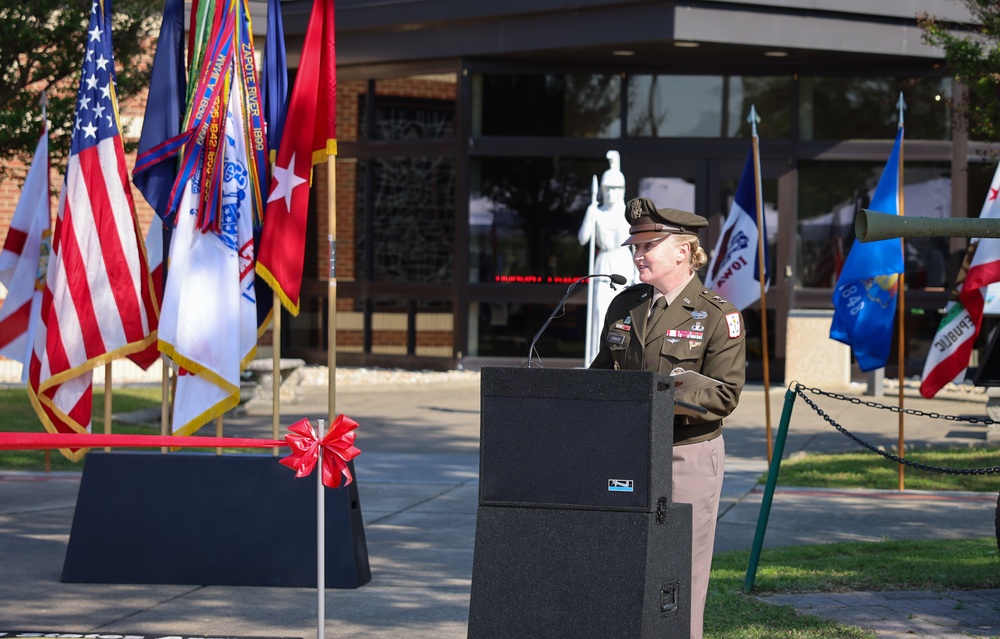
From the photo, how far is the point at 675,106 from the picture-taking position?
774 inches

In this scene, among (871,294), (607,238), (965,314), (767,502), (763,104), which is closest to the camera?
(767,502)

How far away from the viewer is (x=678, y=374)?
4504 millimetres

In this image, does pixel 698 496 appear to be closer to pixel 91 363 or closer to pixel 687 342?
pixel 687 342

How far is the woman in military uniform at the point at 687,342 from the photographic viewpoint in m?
4.79

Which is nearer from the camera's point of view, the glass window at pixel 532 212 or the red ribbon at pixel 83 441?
the red ribbon at pixel 83 441

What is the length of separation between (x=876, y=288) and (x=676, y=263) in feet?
22.7

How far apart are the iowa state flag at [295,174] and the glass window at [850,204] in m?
12.8

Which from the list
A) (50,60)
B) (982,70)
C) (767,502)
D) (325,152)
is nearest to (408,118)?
(50,60)

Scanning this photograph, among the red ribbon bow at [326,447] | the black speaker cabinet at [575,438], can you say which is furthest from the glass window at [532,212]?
the black speaker cabinet at [575,438]

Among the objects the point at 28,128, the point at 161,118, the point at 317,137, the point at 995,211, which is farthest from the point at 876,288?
the point at 28,128

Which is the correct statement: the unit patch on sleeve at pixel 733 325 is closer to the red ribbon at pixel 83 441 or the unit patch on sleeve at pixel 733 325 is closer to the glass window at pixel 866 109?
the red ribbon at pixel 83 441

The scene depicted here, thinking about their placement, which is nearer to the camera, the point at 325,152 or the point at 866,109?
the point at 325,152

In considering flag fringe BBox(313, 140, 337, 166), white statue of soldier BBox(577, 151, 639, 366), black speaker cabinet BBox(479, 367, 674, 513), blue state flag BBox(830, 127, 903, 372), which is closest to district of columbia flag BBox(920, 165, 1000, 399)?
blue state flag BBox(830, 127, 903, 372)

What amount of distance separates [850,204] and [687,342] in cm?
1525
